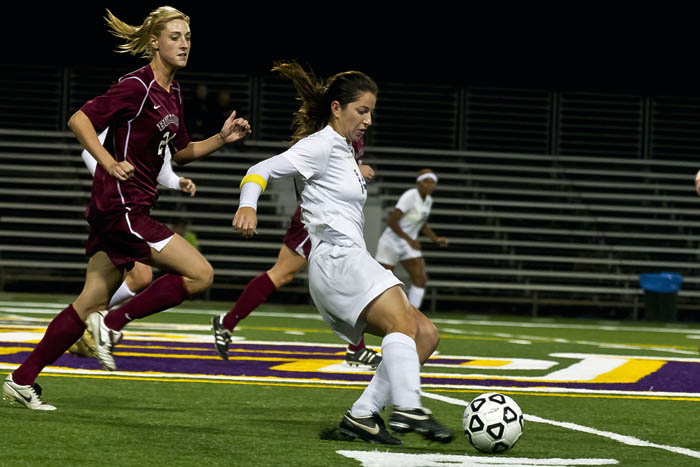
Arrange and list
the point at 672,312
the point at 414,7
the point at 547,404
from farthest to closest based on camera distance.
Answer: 1. the point at 414,7
2. the point at 672,312
3. the point at 547,404

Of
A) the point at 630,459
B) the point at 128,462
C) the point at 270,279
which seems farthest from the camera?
the point at 270,279

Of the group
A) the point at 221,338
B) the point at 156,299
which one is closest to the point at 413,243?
A: the point at 221,338

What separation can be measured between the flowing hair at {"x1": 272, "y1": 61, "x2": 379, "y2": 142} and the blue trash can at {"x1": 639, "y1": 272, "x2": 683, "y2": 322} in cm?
1394

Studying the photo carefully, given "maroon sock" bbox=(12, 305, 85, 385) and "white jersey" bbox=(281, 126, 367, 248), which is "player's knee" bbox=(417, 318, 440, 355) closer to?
"white jersey" bbox=(281, 126, 367, 248)

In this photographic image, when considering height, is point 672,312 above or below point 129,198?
below

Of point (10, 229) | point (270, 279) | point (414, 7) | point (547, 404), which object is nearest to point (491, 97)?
point (414, 7)

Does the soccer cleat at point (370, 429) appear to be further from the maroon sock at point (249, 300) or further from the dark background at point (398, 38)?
the dark background at point (398, 38)

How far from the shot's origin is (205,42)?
20.9 meters

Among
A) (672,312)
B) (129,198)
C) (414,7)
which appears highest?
(414,7)

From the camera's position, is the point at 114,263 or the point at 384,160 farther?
the point at 384,160

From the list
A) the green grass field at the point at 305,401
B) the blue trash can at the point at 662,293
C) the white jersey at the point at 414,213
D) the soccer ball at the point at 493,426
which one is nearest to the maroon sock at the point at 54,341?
the green grass field at the point at 305,401

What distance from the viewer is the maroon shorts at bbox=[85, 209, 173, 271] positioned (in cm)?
634

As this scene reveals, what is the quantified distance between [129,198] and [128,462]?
2.31 m

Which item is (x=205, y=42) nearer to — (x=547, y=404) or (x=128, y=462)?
(x=547, y=404)
